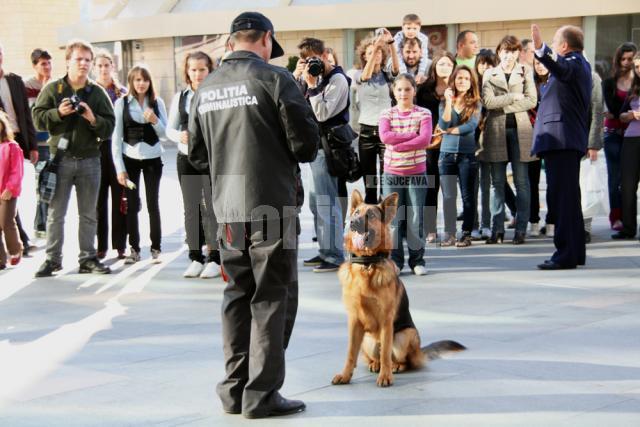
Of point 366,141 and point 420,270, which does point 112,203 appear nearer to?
point 366,141

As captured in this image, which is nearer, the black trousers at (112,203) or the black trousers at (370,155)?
the black trousers at (112,203)

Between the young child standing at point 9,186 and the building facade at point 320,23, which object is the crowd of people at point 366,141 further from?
the building facade at point 320,23

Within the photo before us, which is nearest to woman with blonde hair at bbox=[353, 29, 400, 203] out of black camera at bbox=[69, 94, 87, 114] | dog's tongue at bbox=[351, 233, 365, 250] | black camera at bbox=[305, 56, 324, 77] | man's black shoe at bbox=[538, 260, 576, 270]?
black camera at bbox=[305, 56, 324, 77]

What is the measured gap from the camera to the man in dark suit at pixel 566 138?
826 cm

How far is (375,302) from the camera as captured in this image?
507 centimetres

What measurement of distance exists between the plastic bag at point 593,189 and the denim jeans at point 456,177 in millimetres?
1277

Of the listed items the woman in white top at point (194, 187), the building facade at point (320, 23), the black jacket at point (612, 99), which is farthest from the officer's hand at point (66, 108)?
the building facade at point (320, 23)

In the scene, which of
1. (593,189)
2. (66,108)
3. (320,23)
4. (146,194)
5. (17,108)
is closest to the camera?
(66,108)

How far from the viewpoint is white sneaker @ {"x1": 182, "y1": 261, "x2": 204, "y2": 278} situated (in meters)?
8.45

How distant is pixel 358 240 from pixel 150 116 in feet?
14.3

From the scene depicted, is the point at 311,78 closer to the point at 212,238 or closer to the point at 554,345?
the point at 212,238

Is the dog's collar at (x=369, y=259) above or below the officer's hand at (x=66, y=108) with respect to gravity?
below

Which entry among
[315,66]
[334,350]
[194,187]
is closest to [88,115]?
[194,187]

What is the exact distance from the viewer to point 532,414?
4.50 m
